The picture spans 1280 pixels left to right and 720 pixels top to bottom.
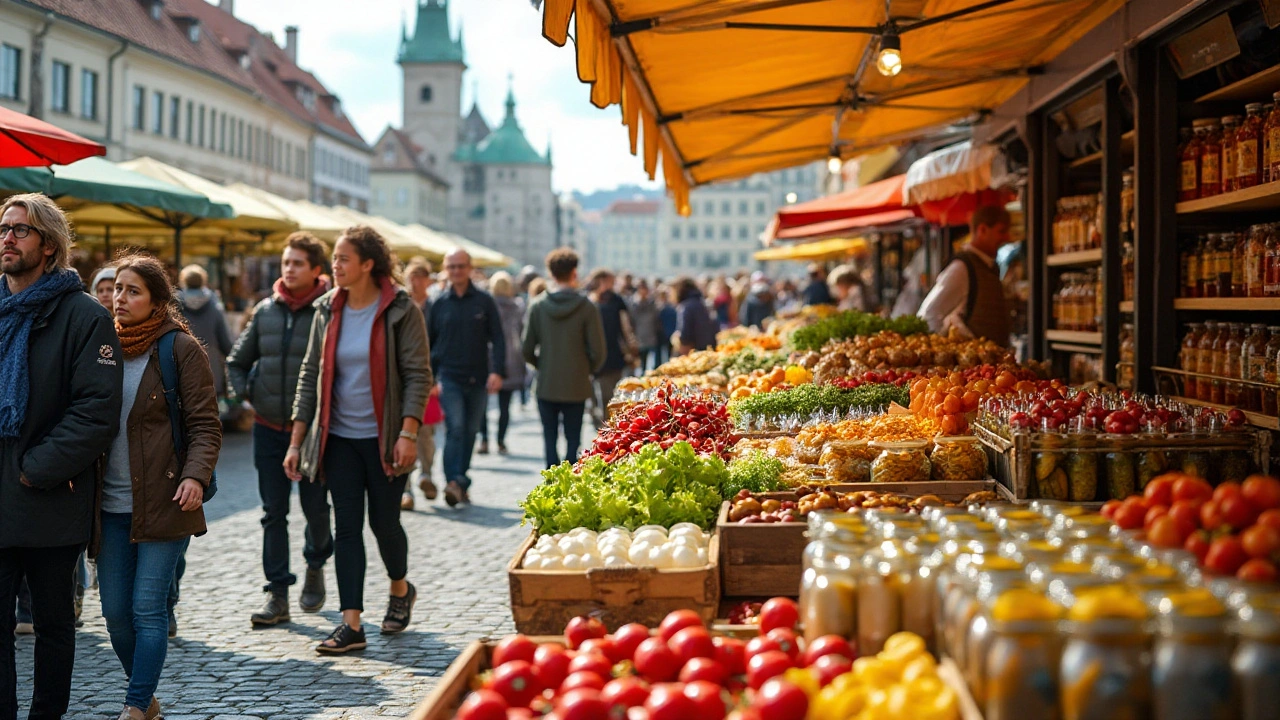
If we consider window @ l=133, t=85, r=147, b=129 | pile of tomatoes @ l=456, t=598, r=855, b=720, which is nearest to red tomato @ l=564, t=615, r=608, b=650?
pile of tomatoes @ l=456, t=598, r=855, b=720

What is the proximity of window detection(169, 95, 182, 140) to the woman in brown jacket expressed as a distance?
4216 cm

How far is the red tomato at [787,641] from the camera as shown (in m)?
3.05

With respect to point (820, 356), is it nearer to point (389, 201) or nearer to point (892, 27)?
point (892, 27)

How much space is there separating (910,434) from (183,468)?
3135 mm

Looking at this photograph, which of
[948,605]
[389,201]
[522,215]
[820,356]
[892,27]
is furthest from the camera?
[522,215]

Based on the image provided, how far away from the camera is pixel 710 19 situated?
650 centimetres

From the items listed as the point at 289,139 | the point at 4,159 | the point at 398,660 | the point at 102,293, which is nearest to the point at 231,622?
the point at 398,660

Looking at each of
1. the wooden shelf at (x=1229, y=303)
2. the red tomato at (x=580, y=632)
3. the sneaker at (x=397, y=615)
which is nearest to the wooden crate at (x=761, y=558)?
the red tomato at (x=580, y=632)

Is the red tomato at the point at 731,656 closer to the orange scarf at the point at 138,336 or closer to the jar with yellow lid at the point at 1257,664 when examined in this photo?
the jar with yellow lid at the point at 1257,664

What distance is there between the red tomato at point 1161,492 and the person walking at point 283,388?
5.23 meters

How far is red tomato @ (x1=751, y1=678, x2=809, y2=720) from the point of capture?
255cm

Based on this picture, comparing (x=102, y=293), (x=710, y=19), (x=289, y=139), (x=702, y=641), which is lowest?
(x=702, y=641)

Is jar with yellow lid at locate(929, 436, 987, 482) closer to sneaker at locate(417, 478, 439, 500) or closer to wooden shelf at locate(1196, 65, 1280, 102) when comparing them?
wooden shelf at locate(1196, 65, 1280, 102)

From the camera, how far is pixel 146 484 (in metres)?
5.25
